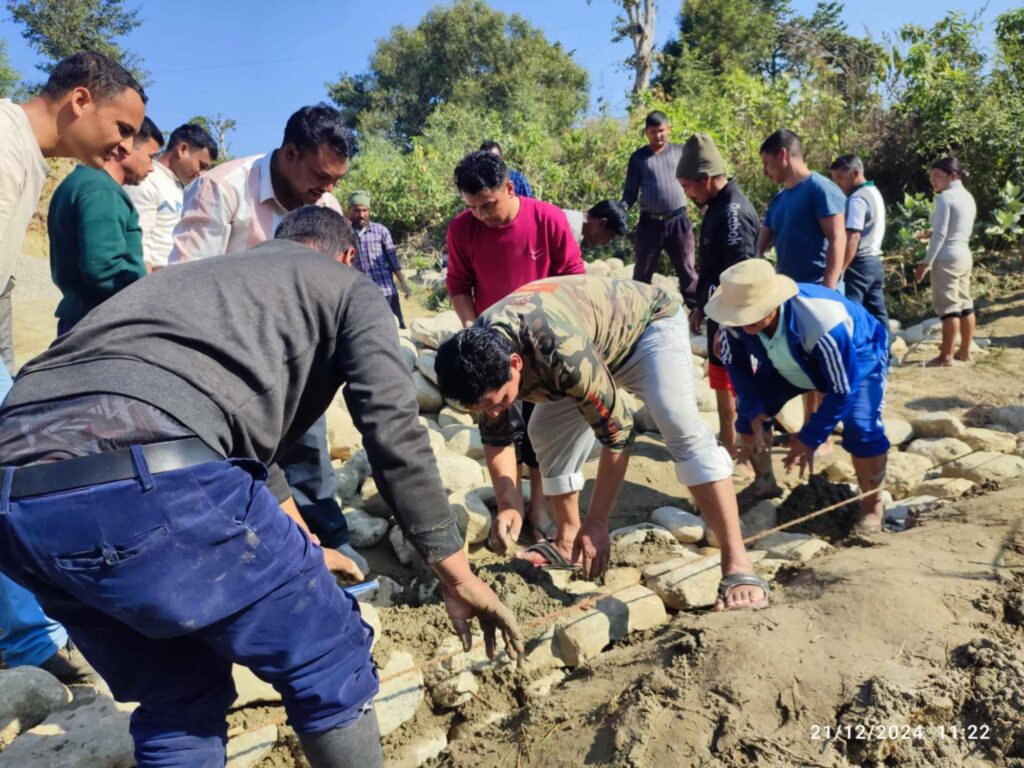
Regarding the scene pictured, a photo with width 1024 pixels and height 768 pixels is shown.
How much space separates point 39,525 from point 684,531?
3184mm

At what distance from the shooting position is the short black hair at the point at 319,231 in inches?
81.7

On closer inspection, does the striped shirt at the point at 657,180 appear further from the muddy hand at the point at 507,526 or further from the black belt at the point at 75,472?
the black belt at the point at 75,472

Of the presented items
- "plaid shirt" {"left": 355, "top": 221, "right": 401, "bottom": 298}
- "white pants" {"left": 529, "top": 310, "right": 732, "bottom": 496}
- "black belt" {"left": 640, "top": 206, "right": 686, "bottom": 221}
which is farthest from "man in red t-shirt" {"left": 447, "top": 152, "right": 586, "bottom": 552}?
"plaid shirt" {"left": 355, "top": 221, "right": 401, "bottom": 298}

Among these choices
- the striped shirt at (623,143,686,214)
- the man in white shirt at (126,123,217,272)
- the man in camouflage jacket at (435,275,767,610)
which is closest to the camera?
the man in camouflage jacket at (435,275,767,610)

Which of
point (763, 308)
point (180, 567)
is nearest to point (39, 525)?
point (180, 567)

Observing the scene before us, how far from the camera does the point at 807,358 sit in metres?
3.60

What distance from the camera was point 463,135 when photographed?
1620cm

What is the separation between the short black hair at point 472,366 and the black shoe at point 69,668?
5.38 ft

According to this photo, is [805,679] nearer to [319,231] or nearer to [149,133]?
[319,231]

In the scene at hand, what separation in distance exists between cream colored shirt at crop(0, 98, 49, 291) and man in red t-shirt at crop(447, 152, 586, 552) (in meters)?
1.74

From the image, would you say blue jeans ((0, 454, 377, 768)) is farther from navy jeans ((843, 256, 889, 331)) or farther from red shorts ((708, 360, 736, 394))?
navy jeans ((843, 256, 889, 331))

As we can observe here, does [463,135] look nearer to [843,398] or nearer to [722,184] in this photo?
[722,184]

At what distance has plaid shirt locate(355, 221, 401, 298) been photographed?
7449 mm

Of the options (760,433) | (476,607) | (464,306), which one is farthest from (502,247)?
(476,607)
